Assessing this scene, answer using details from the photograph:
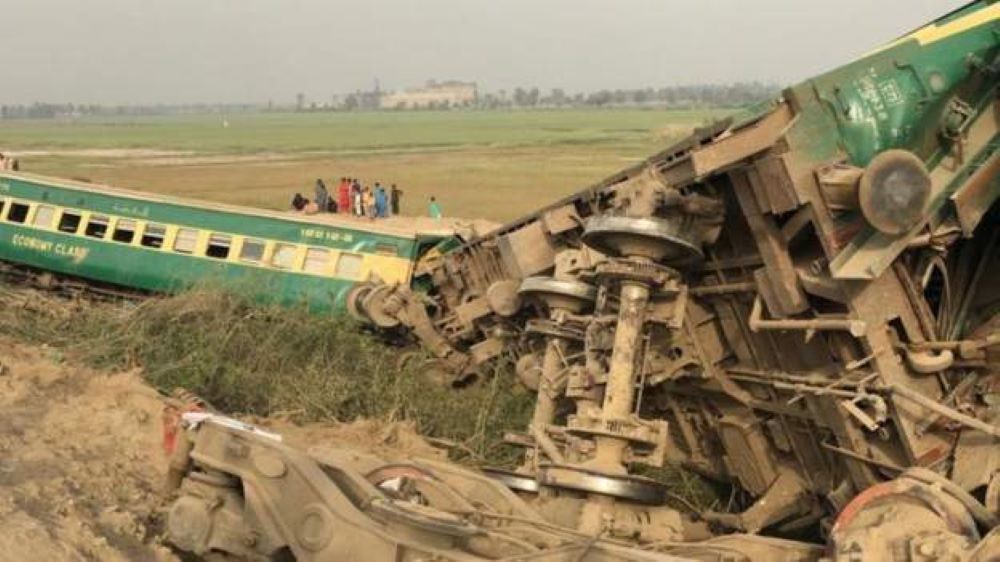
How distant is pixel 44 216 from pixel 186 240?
3.46m

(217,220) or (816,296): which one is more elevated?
(217,220)

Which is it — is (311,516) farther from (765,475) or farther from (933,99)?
(933,99)

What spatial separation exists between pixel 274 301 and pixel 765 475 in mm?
8181

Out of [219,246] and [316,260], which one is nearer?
[316,260]

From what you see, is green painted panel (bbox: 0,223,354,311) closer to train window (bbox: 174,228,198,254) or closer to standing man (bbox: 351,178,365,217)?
train window (bbox: 174,228,198,254)

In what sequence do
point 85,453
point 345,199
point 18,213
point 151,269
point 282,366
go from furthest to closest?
point 345,199
point 18,213
point 151,269
point 282,366
point 85,453

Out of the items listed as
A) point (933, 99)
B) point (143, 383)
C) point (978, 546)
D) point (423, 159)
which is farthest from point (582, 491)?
point (423, 159)

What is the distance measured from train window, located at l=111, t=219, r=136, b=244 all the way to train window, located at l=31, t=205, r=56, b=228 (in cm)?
155

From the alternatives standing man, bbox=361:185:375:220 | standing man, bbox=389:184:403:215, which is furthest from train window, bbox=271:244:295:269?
standing man, bbox=389:184:403:215

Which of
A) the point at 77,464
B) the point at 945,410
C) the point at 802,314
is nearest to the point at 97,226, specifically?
the point at 77,464

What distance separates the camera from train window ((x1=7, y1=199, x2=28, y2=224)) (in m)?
20.5

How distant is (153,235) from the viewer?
18.8 m

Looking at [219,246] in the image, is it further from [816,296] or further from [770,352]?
[816,296]

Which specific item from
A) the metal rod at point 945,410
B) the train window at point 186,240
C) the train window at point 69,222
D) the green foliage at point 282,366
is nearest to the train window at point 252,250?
the train window at point 186,240
